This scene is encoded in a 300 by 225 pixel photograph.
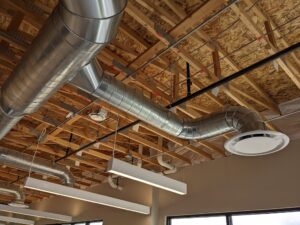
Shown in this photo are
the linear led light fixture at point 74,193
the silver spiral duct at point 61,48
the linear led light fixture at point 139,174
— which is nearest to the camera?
the silver spiral duct at point 61,48

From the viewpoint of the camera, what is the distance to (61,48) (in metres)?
1.71

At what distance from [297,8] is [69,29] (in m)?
2.19

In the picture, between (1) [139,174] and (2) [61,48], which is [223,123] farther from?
(2) [61,48]

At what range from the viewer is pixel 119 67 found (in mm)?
2834

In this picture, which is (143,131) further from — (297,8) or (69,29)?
(69,29)

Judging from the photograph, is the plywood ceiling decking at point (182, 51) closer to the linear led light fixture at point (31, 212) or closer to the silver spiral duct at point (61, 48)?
the silver spiral duct at point (61, 48)

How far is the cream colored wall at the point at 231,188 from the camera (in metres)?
3.60

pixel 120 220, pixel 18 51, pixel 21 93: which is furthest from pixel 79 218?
pixel 21 93

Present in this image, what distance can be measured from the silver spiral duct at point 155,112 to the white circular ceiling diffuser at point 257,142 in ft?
0.64

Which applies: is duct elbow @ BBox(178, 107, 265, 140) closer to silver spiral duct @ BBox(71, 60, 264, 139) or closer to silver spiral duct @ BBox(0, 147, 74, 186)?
silver spiral duct @ BBox(71, 60, 264, 139)

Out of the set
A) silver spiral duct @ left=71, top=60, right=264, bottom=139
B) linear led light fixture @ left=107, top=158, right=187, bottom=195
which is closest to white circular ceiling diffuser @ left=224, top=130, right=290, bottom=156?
silver spiral duct @ left=71, top=60, right=264, bottom=139

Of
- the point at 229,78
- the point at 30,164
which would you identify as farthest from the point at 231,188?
the point at 30,164

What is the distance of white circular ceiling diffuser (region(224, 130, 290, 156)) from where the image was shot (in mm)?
1978

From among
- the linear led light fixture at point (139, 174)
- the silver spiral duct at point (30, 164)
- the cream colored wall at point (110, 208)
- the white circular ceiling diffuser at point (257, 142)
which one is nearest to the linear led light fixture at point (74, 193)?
the cream colored wall at point (110, 208)
